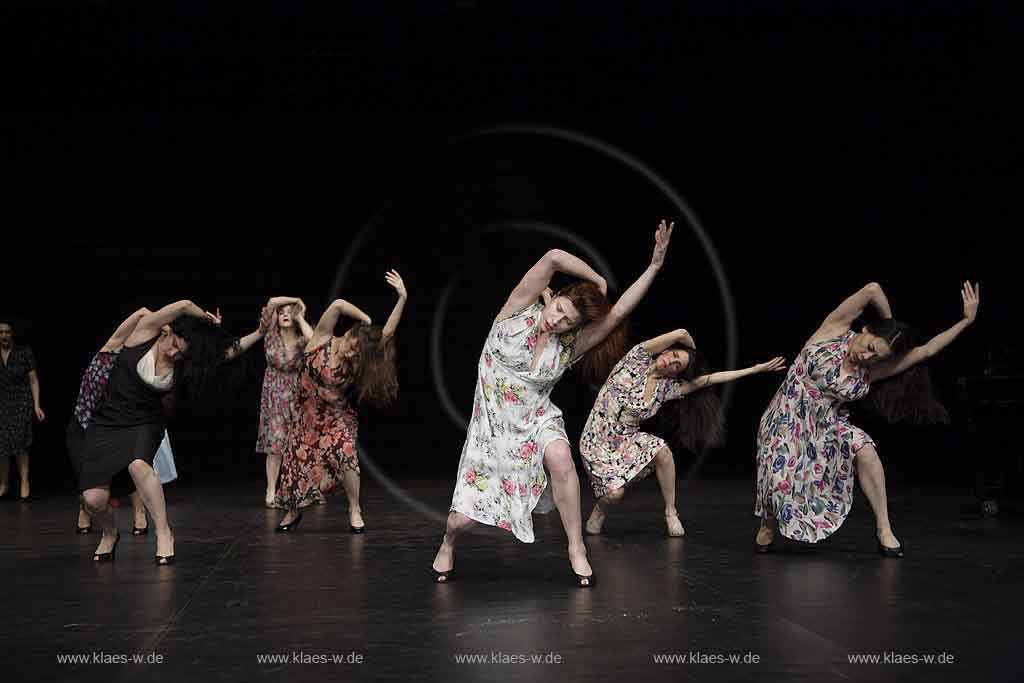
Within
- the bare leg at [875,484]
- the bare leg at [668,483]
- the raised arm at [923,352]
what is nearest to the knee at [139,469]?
the bare leg at [668,483]

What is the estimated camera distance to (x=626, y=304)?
3.99 m

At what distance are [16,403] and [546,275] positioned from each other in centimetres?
535

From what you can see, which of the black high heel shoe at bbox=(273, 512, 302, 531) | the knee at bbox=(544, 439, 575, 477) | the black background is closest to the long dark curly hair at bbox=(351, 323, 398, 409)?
the black high heel shoe at bbox=(273, 512, 302, 531)

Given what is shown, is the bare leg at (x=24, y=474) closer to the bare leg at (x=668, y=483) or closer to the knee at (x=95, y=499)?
the knee at (x=95, y=499)

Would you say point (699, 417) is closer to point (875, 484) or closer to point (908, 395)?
point (908, 395)

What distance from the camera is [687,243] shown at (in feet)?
33.4

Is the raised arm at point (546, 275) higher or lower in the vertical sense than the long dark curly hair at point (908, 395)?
higher

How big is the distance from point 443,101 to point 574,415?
3.34 m

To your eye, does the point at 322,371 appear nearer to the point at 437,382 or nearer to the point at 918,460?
the point at 437,382

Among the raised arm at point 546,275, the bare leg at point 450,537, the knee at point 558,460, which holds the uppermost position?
the raised arm at point 546,275

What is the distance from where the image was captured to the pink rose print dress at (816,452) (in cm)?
487

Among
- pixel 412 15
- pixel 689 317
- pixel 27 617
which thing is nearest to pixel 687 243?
pixel 689 317

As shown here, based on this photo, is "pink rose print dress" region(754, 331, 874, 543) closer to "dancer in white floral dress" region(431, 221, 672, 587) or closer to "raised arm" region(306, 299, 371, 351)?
"dancer in white floral dress" region(431, 221, 672, 587)

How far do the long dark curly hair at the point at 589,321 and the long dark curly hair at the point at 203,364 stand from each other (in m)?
1.50
